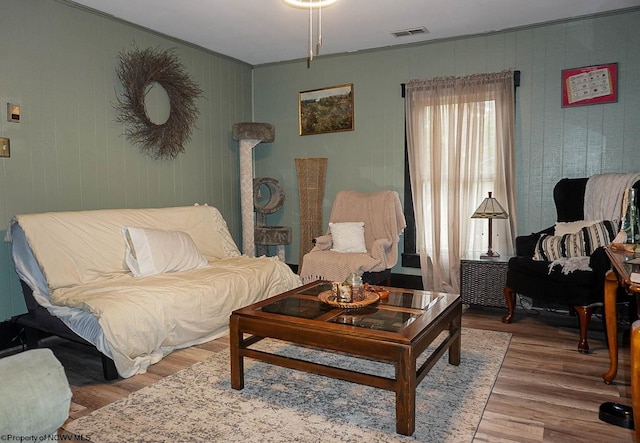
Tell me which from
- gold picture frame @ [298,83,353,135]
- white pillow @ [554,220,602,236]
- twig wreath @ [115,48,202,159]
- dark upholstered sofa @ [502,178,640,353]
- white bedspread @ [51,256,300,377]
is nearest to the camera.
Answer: white bedspread @ [51,256,300,377]

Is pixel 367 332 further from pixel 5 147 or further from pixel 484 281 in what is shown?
pixel 5 147

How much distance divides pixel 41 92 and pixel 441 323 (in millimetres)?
3093

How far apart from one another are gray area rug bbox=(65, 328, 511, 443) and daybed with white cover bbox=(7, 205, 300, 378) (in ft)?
1.00

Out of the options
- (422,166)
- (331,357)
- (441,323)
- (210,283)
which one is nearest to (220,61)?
(422,166)

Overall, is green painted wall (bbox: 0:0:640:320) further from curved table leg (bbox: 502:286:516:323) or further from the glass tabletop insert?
the glass tabletop insert

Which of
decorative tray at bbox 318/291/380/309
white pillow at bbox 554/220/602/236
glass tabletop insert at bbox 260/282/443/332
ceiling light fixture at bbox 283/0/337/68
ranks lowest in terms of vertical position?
glass tabletop insert at bbox 260/282/443/332

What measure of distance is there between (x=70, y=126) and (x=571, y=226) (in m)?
3.87

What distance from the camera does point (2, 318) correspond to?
3.10 meters

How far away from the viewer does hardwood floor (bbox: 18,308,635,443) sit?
6.57ft

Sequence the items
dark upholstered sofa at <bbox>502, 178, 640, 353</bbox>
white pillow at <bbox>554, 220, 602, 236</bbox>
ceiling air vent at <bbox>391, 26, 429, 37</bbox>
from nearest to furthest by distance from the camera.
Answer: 1. dark upholstered sofa at <bbox>502, 178, 640, 353</bbox>
2. white pillow at <bbox>554, 220, 602, 236</bbox>
3. ceiling air vent at <bbox>391, 26, 429, 37</bbox>

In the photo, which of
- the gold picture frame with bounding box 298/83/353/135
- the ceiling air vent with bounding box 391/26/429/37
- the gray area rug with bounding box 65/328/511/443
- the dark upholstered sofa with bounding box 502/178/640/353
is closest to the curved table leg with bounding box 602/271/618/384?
the dark upholstered sofa with bounding box 502/178/640/353

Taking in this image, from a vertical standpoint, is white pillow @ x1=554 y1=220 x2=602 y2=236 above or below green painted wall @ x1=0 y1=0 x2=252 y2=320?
below

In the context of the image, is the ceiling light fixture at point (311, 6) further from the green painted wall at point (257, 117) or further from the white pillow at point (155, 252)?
the white pillow at point (155, 252)

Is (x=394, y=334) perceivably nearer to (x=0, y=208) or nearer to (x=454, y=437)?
(x=454, y=437)
